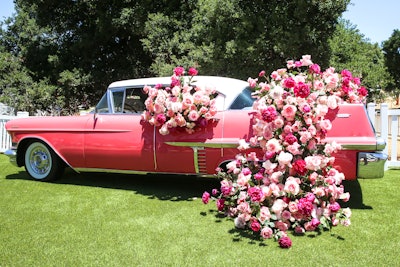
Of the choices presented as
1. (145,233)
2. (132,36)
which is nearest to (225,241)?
(145,233)

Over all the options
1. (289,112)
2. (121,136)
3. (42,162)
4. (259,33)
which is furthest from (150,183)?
(259,33)

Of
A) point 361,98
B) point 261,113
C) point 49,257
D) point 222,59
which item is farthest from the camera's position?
point 222,59

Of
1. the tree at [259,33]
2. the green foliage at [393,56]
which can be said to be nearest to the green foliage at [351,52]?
the tree at [259,33]

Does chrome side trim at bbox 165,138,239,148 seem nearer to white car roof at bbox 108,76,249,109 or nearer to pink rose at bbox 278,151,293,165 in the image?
white car roof at bbox 108,76,249,109

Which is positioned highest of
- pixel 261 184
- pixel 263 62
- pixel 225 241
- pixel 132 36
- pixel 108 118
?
pixel 132 36

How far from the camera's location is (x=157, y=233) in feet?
12.0

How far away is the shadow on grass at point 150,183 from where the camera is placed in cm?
520

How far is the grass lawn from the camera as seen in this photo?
10.0ft

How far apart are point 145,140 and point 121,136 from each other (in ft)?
1.26

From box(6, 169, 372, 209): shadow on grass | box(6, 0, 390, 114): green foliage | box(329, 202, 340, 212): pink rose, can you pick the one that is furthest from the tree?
box(329, 202, 340, 212): pink rose

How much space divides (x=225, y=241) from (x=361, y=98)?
2.84 meters

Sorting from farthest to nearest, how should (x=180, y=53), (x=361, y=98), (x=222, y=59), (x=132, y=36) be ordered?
1. (x=132, y=36)
2. (x=180, y=53)
3. (x=222, y=59)
4. (x=361, y=98)

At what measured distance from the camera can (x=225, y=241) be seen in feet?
11.3

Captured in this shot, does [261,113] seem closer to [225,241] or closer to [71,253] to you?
[225,241]
